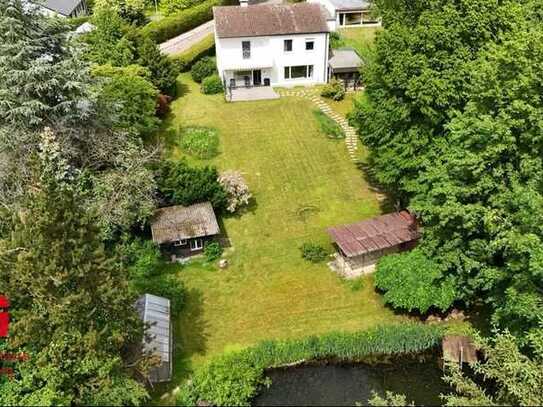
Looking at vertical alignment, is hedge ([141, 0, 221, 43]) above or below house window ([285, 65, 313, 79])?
above

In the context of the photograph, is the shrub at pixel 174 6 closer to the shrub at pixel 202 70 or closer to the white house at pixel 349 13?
the shrub at pixel 202 70

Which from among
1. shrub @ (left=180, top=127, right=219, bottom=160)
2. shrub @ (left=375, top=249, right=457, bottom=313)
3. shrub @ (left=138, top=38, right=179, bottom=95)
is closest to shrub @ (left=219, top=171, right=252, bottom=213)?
shrub @ (left=180, top=127, right=219, bottom=160)

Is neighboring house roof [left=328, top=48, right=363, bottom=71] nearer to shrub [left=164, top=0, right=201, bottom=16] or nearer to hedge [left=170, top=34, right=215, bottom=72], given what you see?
hedge [left=170, top=34, right=215, bottom=72]

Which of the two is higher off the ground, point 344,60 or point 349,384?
point 344,60

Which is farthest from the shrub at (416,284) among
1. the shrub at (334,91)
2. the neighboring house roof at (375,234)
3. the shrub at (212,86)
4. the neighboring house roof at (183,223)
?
the shrub at (212,86)

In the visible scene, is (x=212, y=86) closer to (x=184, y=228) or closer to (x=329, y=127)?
(x=329, y=127)

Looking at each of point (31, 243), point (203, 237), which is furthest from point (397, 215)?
point (31, 243)

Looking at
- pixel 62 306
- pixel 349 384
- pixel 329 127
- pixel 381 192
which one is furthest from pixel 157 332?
pixel 329 127
